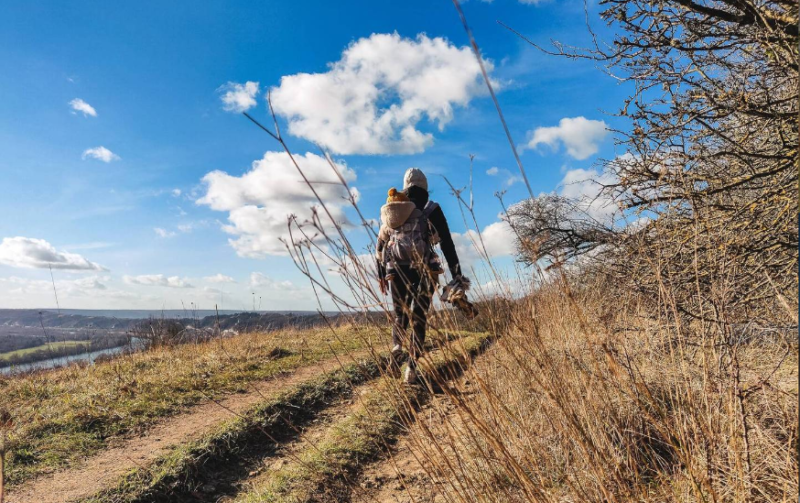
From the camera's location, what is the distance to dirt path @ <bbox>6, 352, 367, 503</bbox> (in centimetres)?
254

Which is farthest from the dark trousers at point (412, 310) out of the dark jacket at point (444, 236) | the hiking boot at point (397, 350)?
the dark jacket at point (444, 236)

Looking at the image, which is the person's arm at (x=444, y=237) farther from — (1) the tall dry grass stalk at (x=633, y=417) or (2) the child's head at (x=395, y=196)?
(1) the tall dry grass stalk at (x=633, y=417)

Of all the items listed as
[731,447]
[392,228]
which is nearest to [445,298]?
[731,447]

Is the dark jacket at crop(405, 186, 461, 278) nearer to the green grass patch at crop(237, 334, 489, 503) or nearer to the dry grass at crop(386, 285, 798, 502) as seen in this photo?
the green grass patch at crop(237, 334, 489, 503)

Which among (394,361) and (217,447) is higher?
(394,361)

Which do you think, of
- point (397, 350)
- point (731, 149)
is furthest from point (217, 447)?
point (731, 149)

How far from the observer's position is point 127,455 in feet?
9.87

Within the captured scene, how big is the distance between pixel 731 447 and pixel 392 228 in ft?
9.19

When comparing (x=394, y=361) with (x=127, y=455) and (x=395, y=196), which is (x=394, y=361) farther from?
(x=127, y=455)

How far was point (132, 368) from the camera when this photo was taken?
518cm

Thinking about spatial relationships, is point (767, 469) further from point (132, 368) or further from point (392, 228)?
point (132, 368)

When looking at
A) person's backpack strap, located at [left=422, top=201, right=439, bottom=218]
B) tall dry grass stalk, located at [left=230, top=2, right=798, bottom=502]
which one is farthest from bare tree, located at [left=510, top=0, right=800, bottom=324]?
person's backpack strap, located at [left=422, top=201, right=439, bottom=218]

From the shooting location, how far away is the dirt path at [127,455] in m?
2.54

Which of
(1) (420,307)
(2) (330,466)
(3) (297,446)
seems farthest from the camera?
(3) (297,446)
